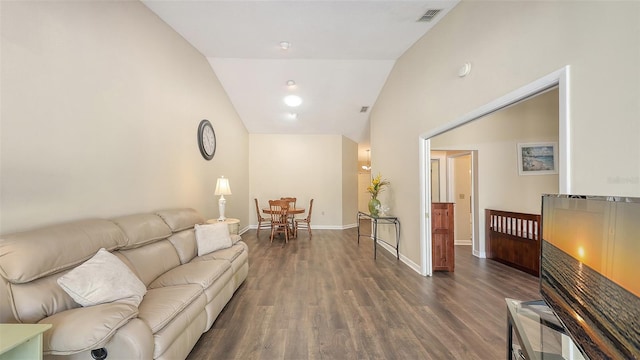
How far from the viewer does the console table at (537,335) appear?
99 cm

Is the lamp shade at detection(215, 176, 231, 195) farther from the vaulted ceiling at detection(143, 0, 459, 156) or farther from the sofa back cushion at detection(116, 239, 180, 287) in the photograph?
the vaulted ceiling at detection(143, 0, 459, 156)

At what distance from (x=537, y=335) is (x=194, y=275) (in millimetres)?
2295

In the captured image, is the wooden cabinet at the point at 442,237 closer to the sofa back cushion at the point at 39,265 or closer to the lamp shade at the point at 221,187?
the lamp shade at the point at 221,187

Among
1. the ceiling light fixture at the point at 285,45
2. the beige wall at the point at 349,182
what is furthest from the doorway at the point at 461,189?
the ceiling light fixture at the point at 285,45

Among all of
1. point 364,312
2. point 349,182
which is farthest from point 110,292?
point 349,182

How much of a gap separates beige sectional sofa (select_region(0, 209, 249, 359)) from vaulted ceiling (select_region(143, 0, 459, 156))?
8.72 ft

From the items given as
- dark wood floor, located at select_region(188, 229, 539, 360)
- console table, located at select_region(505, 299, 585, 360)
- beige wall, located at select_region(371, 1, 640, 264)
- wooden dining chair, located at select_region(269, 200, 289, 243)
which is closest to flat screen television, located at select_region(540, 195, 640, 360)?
console table, located at select_region(505, 299, 585, 360)

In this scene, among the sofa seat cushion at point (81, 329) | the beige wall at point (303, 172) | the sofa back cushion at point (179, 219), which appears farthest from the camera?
the beige wall at point (303, 172)

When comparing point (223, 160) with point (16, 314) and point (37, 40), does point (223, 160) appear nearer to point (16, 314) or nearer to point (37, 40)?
point (37, 40)

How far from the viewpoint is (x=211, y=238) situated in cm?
281

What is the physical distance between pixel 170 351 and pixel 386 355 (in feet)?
4.79

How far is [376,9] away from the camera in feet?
9.09

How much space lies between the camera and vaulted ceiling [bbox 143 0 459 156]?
2.77 meters

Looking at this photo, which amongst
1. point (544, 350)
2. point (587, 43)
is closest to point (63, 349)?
point (544, 350)
